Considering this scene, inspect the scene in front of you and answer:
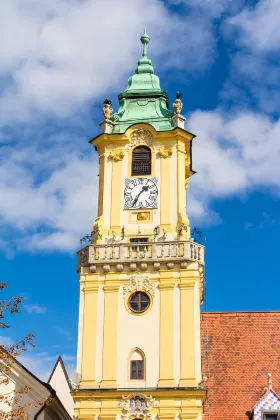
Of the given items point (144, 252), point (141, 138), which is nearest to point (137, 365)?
point (144, 252)

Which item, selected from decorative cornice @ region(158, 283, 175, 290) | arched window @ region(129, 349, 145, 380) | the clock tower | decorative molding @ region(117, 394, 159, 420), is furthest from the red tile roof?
decorative cornice @ region(158, 283, 175, 290)

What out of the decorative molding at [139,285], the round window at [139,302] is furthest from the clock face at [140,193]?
the round window at [139,302]

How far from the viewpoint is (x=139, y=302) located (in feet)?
109

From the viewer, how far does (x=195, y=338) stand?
32125 millimetres

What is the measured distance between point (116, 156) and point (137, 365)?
10228 mm

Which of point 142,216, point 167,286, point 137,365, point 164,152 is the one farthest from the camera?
point 164,152

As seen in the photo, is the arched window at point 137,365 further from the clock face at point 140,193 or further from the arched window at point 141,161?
the arched window at point 141,161

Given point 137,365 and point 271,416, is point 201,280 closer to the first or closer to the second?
point 137,365

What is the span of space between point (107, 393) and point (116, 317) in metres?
3.32

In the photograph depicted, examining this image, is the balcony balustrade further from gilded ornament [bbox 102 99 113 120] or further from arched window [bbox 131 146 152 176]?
gilded ornament [bbox 102 99 113 120]

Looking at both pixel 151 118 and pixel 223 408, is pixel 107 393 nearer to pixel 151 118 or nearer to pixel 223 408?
pixel 223 408

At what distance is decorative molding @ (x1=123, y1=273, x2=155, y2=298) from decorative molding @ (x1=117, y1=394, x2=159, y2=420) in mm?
4527

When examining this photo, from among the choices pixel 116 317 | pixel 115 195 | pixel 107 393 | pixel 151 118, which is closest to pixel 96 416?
pixel 107 393

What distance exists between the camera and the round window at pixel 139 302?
109ft
